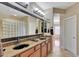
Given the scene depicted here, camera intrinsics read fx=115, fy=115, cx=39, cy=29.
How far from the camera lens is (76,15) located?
4.71 m

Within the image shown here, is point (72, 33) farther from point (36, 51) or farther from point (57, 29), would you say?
point (36, 51)

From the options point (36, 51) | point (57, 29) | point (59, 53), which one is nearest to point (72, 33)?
point (59, 53)

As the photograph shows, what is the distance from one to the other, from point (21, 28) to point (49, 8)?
2.84 metres

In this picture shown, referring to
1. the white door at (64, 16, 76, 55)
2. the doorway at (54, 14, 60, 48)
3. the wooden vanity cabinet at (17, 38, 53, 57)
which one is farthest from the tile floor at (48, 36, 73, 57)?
the wooden vanity cabinet at (17, 38, 53, 57)

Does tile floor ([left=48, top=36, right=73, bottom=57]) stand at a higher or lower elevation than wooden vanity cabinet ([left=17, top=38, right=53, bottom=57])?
lower

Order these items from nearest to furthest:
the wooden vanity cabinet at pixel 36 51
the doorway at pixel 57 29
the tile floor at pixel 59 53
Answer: the wooden vanity cabinet at pixel 36 51
the tile floor at pixel 59 53
the doorway at pixel 57 29

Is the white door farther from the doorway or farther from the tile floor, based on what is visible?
the doorway

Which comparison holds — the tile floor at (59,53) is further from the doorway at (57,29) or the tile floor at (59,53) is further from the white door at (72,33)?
the white door at (72,33)

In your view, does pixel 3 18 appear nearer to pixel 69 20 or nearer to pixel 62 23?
pixel 69 20

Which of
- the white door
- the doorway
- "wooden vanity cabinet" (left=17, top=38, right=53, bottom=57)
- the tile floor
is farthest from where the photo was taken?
the doorway

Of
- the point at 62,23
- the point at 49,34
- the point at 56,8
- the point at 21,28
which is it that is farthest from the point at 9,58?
the point at 62,23

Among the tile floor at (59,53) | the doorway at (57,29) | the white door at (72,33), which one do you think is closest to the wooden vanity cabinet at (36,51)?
the tile floor at (59,53)

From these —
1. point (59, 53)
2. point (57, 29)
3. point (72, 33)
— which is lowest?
point (59, 53)

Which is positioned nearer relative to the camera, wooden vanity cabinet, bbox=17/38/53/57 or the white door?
wooden vanity cabinet, bbox=17/38/53/57
